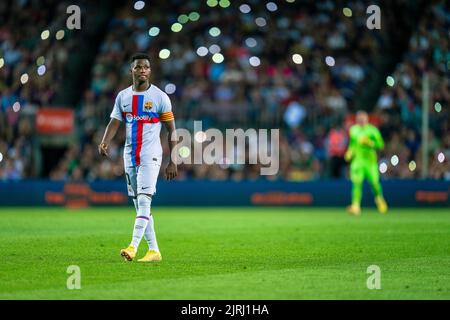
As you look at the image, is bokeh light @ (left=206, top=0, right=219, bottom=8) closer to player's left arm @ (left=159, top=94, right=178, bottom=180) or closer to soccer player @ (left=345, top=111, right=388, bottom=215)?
soccer player @ (left=345, top=111, right=388, bottom=215)

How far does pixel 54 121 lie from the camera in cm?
2881

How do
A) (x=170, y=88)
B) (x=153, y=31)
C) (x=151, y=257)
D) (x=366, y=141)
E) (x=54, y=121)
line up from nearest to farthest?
1. (x=151, y=257)
2. (x=366, y=141)
3. (x=54, y=121)
4. (x=153, y=31)
5. (x=170, y=88)

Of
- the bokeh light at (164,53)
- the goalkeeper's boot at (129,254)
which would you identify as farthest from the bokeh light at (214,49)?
the goalkeeper's boot at (129,254)

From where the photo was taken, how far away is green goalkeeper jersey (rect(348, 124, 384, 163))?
25266 mm

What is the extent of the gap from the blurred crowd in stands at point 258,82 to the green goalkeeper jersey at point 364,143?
2.91 m

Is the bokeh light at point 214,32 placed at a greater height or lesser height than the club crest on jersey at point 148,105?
greater

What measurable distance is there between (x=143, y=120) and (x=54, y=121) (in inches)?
622

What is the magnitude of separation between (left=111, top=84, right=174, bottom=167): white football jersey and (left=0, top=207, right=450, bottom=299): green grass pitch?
1.36 metres

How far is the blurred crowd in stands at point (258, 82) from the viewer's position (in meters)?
29.4

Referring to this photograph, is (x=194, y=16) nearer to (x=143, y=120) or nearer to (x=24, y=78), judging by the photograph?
(x=24, y=78)

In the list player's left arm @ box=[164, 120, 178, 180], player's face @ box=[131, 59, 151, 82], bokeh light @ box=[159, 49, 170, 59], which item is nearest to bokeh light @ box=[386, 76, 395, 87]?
bokeh light @ box=[159, 49, 170, 59]

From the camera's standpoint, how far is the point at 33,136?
28.9 metres

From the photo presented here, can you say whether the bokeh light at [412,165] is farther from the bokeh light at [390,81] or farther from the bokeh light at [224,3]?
the bokeh light at [224,3]

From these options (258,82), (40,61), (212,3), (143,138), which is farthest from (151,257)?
(258,82)
